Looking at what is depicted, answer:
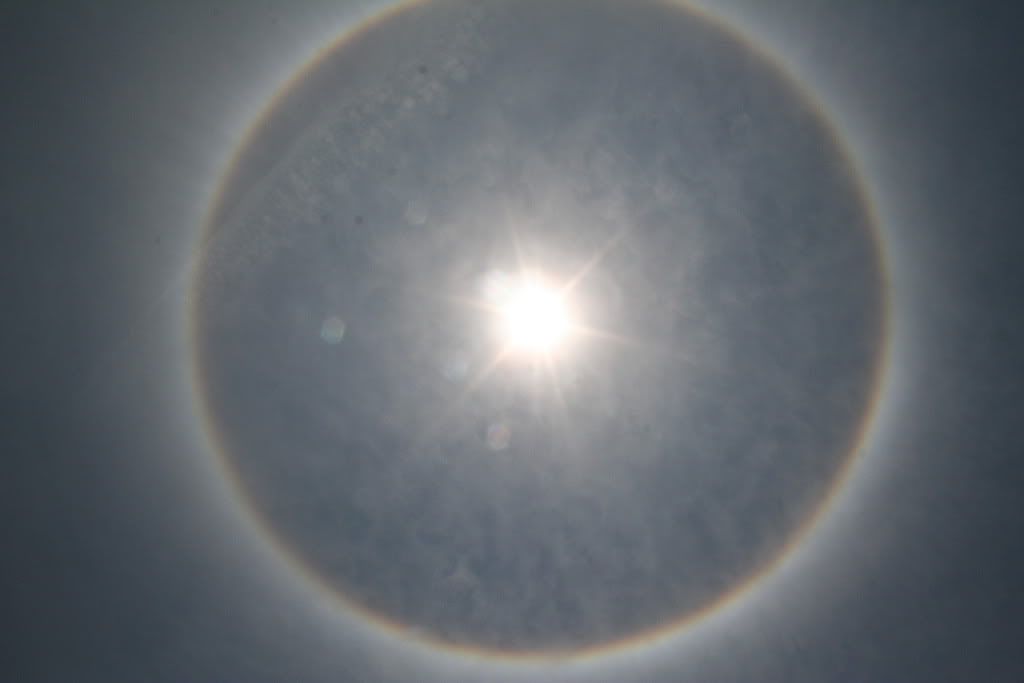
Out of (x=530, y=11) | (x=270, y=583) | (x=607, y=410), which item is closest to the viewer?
(x=530, y=11)

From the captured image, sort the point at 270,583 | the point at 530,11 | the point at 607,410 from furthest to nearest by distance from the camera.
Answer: the point at 270,583 → the point at 607,410 → the point at 530,11

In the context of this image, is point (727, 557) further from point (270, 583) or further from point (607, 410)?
point (270, 583)

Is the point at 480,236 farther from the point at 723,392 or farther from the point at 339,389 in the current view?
the point at 723,392

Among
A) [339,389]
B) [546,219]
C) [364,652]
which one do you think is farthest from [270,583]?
[546,219]

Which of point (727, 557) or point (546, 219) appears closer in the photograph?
point (546, 219)

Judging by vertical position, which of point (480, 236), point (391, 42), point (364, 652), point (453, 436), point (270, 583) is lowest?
point (364, 652)

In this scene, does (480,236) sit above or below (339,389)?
above
